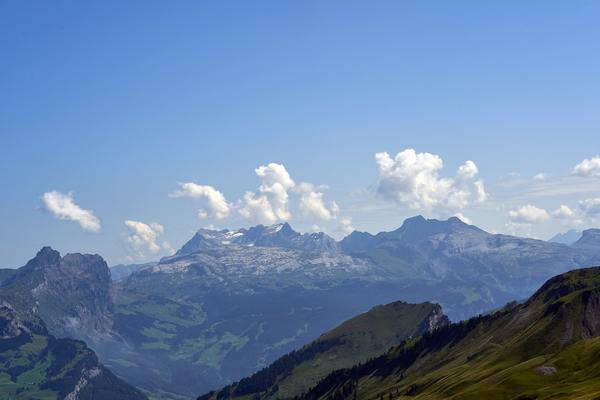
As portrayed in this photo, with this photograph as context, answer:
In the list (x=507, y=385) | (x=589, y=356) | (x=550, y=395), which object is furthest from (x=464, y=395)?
(x=589, y=356)

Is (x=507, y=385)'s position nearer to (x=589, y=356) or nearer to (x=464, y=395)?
(x=464, y=395)

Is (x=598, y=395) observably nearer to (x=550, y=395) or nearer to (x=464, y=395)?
(x=550, y=395)

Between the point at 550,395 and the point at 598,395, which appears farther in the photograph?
the point at 550,395

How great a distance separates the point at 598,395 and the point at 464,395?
5305 cm

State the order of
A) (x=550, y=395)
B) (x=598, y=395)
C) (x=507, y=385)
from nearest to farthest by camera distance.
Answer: (x=598, y=395) < (x=550, y=395) < (x=507, y=385)

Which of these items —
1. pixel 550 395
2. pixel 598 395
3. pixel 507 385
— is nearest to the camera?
pixel 598 395

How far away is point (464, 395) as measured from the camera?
200m

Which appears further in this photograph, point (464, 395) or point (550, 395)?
point (464, 395)

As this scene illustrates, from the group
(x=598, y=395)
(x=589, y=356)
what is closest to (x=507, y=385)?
(x=589, y=356)

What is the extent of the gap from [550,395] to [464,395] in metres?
29.8

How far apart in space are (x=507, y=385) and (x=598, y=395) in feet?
153

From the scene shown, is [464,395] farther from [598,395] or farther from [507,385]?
[598,395]

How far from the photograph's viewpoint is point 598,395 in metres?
153

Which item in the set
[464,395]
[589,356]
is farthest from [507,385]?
[589,356]
